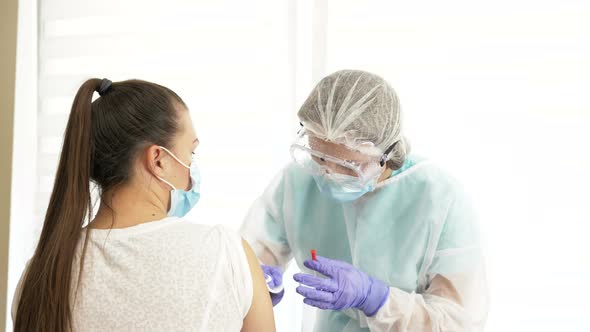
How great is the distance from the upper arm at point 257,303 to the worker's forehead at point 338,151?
1.30 ft

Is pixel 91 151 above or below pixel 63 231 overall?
above

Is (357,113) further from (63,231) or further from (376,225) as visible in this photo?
(63,231)

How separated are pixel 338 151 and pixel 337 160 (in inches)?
1.1

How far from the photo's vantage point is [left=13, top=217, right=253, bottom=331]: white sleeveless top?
1.01 meters

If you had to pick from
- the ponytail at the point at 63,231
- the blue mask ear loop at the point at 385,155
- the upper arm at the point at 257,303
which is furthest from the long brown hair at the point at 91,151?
the blue mask ear loop at the point at 385,155

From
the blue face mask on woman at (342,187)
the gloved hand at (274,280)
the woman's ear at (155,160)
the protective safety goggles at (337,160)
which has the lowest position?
the gloved hand at (274,280)

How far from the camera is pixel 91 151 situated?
1.12 metres

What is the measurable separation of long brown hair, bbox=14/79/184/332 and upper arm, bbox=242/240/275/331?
286mm

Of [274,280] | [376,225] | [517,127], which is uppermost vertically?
[517,127]

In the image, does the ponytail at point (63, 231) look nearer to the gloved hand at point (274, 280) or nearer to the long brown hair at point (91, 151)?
the long brown hair at point (91, 151)

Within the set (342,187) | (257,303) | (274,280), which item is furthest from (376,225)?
(257,303)

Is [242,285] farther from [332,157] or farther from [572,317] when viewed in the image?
[572,317]

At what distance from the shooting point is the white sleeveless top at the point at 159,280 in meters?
1.01

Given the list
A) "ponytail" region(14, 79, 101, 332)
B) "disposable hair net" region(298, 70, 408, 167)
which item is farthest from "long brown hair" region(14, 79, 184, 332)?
"disposable hair net" region(298, 70, 408, 167)
